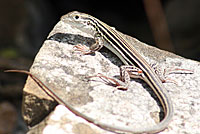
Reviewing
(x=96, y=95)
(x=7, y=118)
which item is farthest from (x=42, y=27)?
(x=96, y=95)

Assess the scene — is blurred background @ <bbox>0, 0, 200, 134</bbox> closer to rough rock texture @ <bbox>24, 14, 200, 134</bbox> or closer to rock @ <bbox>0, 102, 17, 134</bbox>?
rock @ <bbox>0, 102, 17, 134</bbox>

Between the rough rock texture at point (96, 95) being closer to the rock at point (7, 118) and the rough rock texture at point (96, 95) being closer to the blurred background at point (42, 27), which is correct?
the blurred background at point (42, 27)

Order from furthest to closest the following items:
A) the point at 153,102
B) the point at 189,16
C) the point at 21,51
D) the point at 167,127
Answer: the point at 189,16
the point at 21,51
the point at 153,102
the point at 167,127

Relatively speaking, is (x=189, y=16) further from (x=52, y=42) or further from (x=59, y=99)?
(x=59, y=99)

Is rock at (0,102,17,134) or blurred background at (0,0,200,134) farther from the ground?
blurred background at (0,0,200,134)

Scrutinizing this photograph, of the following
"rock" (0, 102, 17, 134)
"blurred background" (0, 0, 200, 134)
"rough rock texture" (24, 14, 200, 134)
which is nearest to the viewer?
"rough rock texture" (24, 14, 200, 134)

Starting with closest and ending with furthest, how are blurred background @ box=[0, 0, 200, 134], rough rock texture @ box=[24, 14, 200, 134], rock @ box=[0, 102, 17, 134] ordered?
rough rock texture @ box=[24, 14, 200, 134]
rock @ box=[0, 102, 17, 134]
blurred background @ box=[0, 0, 200, 134]

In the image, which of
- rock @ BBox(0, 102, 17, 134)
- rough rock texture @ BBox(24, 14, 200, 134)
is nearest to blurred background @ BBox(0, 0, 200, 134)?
rock @ BBox(0, 102, 17, 134)

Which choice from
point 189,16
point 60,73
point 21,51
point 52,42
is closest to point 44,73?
point 60,73
